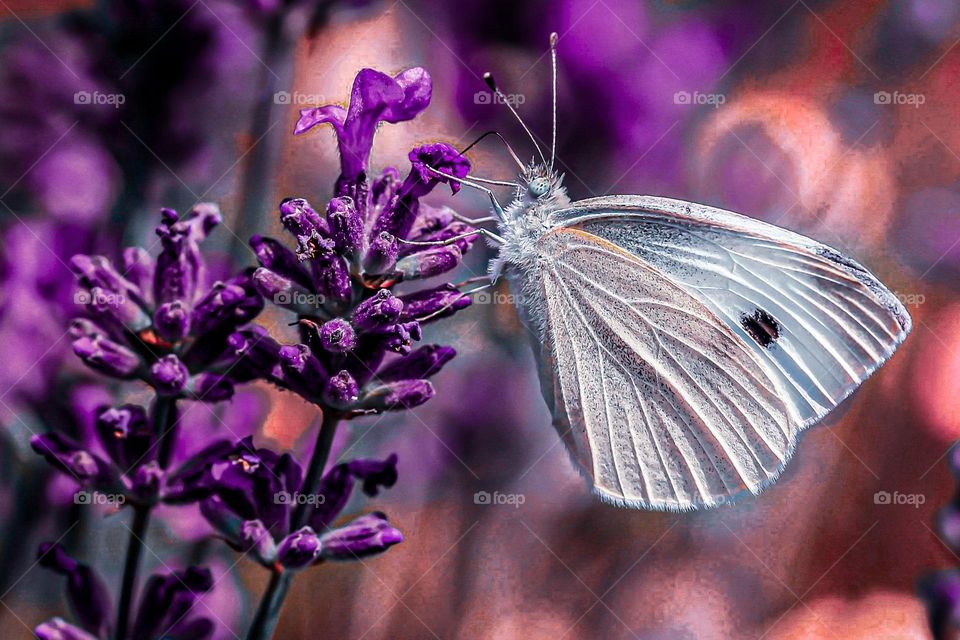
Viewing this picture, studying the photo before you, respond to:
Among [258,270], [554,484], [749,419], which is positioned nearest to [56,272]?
[258,270]

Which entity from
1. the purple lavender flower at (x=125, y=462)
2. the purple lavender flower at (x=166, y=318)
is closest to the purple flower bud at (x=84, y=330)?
the purple lavender flower at (x=166, y=318)

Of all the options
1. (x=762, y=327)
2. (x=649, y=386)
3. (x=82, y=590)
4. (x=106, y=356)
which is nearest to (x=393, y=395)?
(x=106, y=356)

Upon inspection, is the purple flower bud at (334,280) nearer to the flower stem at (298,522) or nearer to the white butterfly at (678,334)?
the flower stem at (298,522)

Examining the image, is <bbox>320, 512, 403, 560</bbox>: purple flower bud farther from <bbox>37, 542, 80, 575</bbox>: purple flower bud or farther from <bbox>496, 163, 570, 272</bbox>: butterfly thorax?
<bbox>496, 163, 570, 272</bbox>: butterfly thorax

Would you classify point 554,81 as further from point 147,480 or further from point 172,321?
point 147,480

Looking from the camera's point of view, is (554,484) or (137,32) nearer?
(137,32)

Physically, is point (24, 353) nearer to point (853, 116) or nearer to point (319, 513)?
point (319, 513)
